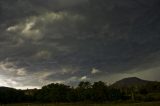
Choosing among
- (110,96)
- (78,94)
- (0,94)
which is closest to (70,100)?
(78,94)

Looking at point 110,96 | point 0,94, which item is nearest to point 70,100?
point 110,96

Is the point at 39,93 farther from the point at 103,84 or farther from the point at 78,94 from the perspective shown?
the point at 103,84

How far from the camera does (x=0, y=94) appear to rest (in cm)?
14888

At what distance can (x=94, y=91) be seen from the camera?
134250 mm

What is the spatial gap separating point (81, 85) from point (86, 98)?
731 inches

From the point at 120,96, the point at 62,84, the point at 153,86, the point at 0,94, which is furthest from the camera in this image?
the point at 153,86

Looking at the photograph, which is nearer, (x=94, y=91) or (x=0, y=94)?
(x=94, y=91)

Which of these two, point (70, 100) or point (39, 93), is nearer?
point (70, 100)

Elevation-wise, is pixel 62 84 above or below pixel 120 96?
above

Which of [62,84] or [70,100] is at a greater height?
[62,84]

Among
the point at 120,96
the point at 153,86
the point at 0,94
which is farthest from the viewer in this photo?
the point at 153,86

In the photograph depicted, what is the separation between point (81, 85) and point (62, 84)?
12.8 meters

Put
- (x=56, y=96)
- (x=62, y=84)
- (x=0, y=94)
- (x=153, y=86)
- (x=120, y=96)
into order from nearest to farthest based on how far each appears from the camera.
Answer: (x=120, y=96) < (x=56, y=96) < (x=0, y=94) < (x=62, y=84) < (x=153, y=86)

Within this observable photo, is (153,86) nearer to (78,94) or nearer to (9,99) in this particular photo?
(78,94)
